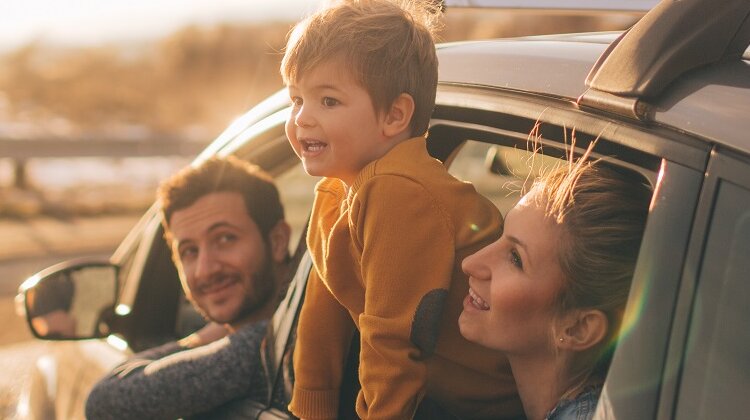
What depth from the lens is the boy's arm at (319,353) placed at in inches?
93.4

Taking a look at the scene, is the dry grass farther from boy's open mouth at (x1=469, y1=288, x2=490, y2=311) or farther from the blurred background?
boy's open mouth at (x1=469, y1=288, x2=490, y2=311)

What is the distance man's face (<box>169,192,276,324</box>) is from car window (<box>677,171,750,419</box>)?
1.95 meters

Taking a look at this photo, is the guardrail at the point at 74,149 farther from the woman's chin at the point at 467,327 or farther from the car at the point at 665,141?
the woman's chin at the point at 467,327

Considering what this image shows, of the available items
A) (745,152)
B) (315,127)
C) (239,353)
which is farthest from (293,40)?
(745,152)

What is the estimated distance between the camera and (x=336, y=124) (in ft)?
7.70

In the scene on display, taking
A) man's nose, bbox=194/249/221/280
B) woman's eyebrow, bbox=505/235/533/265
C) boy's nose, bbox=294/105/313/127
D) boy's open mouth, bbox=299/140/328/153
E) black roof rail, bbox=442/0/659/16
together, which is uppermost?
black roof rail, bbox=442/0/659/16

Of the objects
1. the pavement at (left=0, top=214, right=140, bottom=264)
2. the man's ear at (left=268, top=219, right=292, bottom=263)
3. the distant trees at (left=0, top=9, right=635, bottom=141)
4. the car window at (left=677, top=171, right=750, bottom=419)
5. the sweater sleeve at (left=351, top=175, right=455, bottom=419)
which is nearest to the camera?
the car window at (left=677, top=171, right=750, bottom=419)

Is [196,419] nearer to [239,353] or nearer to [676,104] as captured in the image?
[239,353]

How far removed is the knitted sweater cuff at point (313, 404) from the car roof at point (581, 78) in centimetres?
73

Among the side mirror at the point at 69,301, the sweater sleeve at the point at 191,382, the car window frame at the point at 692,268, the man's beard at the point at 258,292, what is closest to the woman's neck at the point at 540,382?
the car window frame at the point at 692,268

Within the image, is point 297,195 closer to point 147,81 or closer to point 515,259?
point 515,259

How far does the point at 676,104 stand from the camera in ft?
5.39

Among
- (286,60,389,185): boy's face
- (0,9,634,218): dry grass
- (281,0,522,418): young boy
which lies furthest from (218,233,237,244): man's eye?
(0,9,634,218): dry grass

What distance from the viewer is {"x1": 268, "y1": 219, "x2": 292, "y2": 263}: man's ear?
349 centimetres
